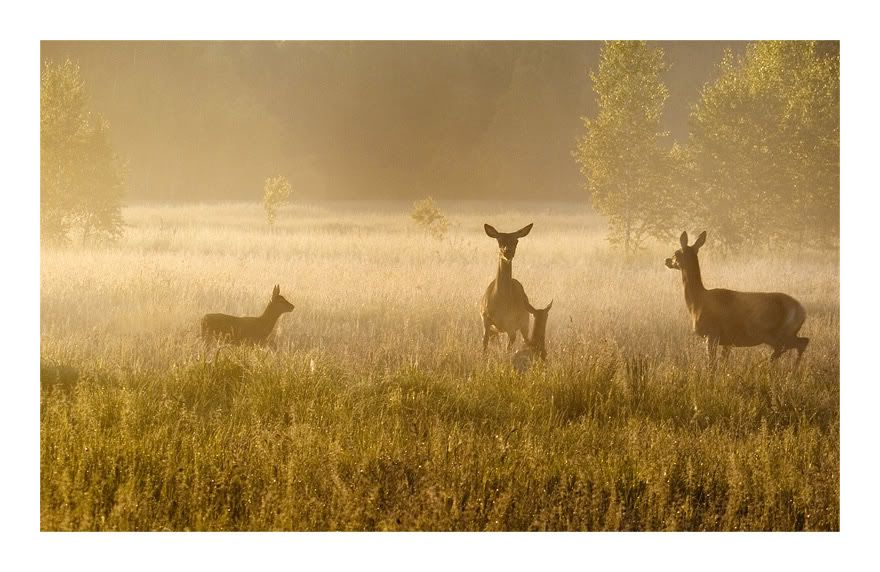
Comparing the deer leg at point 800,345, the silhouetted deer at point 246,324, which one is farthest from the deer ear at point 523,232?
the deer leg at point 800,345

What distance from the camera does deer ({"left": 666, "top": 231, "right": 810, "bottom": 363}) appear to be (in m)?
8.06

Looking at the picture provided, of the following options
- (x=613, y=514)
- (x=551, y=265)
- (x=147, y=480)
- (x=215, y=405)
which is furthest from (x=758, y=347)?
(x=147, y=480)

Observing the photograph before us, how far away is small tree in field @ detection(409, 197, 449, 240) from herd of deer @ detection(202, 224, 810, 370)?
0.84 m

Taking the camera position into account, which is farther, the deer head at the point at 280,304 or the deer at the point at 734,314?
the deer head at the point at 280,304

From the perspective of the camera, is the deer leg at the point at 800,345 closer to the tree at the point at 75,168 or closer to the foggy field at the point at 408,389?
the foggy field at the point at 408,389

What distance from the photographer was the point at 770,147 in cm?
884

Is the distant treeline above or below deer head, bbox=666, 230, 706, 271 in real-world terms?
above

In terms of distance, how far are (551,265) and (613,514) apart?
11.8ft

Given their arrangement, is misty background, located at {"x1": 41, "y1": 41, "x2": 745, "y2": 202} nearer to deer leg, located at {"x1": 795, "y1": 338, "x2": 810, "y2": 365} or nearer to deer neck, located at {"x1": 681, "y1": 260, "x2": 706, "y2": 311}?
deer neck, located at {"x1": 681, "y1": 260, "x2": 706, "y2": 311}

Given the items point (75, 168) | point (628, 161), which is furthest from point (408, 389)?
point (75, 168)

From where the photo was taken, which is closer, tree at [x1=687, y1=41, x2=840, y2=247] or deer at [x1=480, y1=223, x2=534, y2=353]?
tree at [x1=687, y1=41, x2=840, y2=247]

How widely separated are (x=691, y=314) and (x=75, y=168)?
5.62 meters

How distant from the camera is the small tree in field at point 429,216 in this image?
8867mm

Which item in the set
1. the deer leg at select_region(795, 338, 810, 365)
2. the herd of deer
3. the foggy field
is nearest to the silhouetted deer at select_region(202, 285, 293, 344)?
the herd of deer
